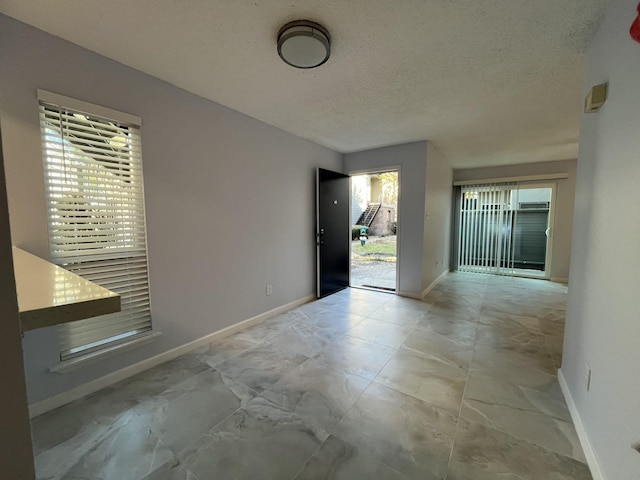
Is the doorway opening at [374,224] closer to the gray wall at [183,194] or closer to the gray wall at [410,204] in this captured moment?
the gray wall at [410,204]

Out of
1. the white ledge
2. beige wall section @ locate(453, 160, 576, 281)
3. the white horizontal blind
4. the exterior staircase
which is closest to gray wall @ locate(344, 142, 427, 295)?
the white horizontal blind

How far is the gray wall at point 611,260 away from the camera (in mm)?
1085

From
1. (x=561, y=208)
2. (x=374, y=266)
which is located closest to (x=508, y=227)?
(x=561, y=208)

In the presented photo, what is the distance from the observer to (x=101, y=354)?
1921mm

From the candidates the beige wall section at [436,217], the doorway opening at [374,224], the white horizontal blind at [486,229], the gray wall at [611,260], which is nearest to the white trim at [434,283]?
the beige wall section at [436,217]

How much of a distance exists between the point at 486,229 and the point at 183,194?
599 centimetres

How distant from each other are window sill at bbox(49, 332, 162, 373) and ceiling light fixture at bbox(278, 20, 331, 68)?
237 cm

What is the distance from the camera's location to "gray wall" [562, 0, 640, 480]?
3.56 ft

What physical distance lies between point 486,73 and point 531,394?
2420 millimetres

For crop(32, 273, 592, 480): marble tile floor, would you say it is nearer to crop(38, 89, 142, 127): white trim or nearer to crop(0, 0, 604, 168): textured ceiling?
crop(38, 89, 142, 127): white trim

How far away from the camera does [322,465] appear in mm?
1354

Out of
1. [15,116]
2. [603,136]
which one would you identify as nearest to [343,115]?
[603,136]

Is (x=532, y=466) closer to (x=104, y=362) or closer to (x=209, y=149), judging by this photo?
(x=104, y=362)

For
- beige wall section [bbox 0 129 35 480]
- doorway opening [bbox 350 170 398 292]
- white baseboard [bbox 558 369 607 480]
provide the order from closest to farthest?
beige wall section [bbox 0 129 35 480], white baseboard [bbox 558 369 607 480], doorway opening [bbox 350 170 398 292]
